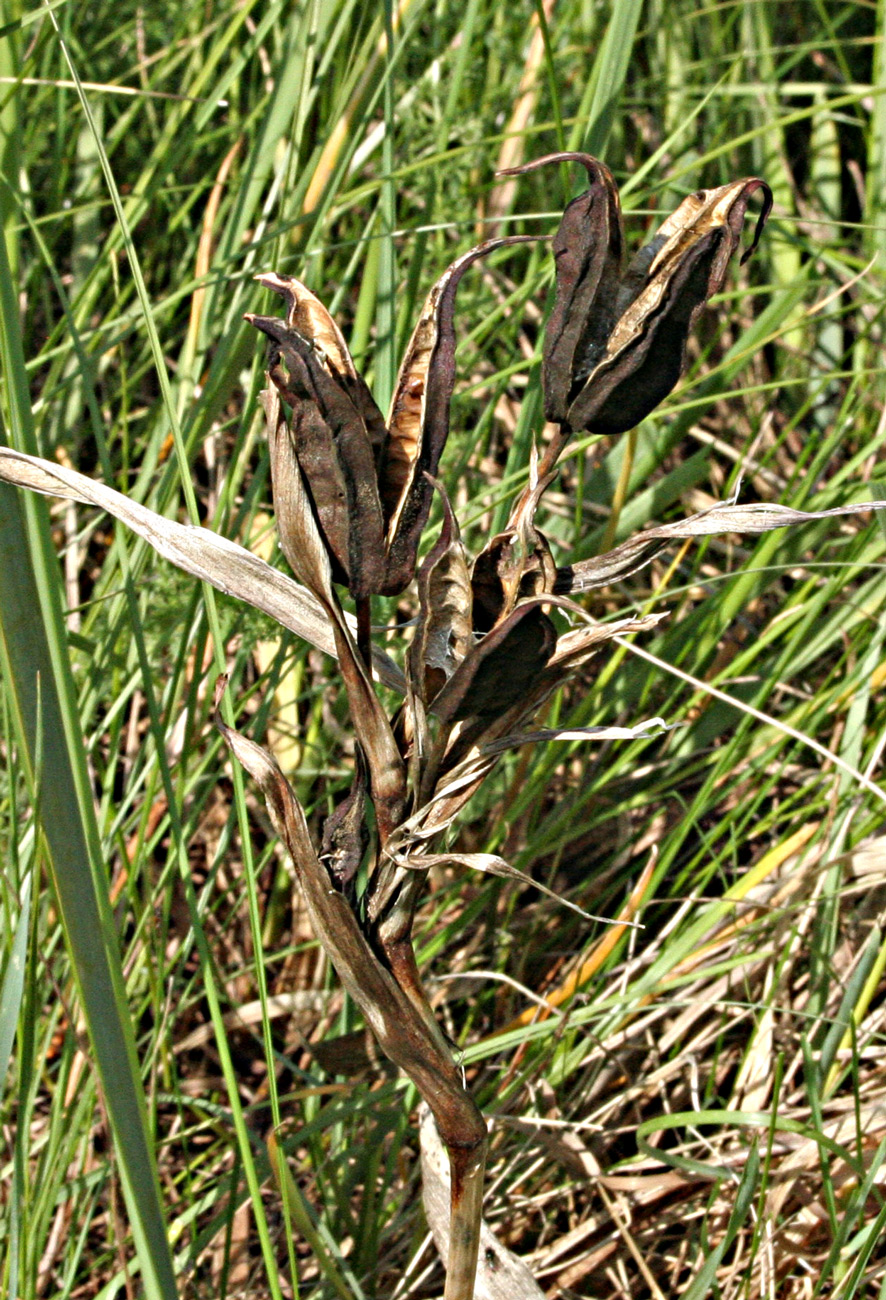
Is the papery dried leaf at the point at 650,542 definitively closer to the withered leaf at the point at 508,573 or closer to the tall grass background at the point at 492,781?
the withered leaf at the point at 508,573

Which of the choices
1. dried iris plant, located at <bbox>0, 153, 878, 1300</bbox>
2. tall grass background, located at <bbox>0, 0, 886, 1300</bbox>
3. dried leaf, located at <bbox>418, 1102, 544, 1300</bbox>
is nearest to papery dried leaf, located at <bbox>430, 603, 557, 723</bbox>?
dried iris plant, located at <bbox>0, 153, 878, 1300</bbox>

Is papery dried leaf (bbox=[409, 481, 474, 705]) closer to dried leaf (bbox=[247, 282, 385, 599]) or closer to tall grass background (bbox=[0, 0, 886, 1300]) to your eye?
dried leaf (bbox=[247, 282, 385, 599])

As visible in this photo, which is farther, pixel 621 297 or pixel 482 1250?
pixel 482 1250

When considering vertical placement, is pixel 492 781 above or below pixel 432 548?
below

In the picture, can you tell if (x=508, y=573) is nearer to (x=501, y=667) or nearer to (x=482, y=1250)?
(x=501, y=667)

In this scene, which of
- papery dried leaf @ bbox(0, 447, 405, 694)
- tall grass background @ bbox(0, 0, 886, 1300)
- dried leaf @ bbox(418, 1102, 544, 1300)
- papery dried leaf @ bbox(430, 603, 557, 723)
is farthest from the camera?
tall grass background @ bbox(0, 0, 886, 1300)

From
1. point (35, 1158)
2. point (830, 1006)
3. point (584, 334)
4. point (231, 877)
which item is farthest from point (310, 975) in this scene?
point (584, 334)

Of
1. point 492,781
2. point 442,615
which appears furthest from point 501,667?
point 492,781

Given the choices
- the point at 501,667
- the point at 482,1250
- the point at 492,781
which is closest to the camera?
the point at 501,667

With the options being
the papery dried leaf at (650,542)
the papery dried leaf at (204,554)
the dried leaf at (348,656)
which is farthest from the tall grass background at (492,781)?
the papery dried leaf at (650,542)
